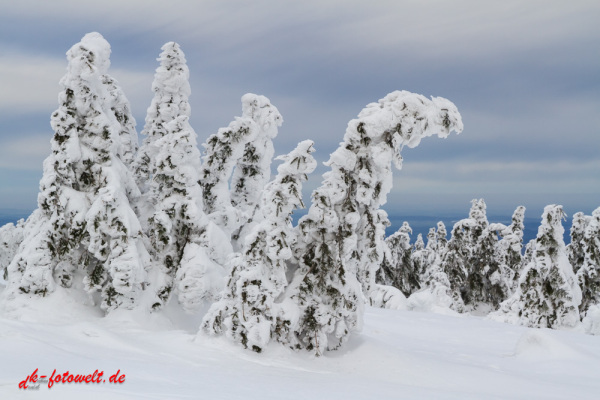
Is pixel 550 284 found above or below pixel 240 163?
below

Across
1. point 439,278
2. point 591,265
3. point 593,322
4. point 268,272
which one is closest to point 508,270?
point 439,278

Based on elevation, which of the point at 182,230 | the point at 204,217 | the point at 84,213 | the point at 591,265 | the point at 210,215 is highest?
the point at 591,265

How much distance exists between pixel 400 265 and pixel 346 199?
134 feet

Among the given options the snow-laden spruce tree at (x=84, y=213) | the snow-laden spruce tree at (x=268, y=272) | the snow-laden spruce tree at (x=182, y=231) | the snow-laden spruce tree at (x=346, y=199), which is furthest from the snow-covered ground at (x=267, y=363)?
the snow-laden spruce tree at (x=182, y=231)

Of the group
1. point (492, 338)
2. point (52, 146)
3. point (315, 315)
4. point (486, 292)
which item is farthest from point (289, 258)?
point (486, 292)

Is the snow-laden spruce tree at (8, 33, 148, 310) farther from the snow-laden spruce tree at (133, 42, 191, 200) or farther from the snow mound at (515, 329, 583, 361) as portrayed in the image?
the snow mound at (515, 329, 583, 361)

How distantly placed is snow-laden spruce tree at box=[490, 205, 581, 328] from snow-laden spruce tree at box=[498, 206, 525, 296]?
633 inches

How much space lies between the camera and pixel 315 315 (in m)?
12.6

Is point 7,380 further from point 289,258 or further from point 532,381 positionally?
point 532,381

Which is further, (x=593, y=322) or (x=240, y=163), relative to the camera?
(x=593, y=322)

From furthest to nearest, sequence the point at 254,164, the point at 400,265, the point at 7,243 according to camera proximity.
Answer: the point at 400,265, the point at 7,243, the point at 254,164

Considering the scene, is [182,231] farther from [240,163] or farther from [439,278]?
[439,278]

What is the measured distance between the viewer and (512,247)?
140 ft

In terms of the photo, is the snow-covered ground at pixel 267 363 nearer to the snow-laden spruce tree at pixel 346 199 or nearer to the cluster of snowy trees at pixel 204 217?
the cluster of snowy trees at pixel 204 217
